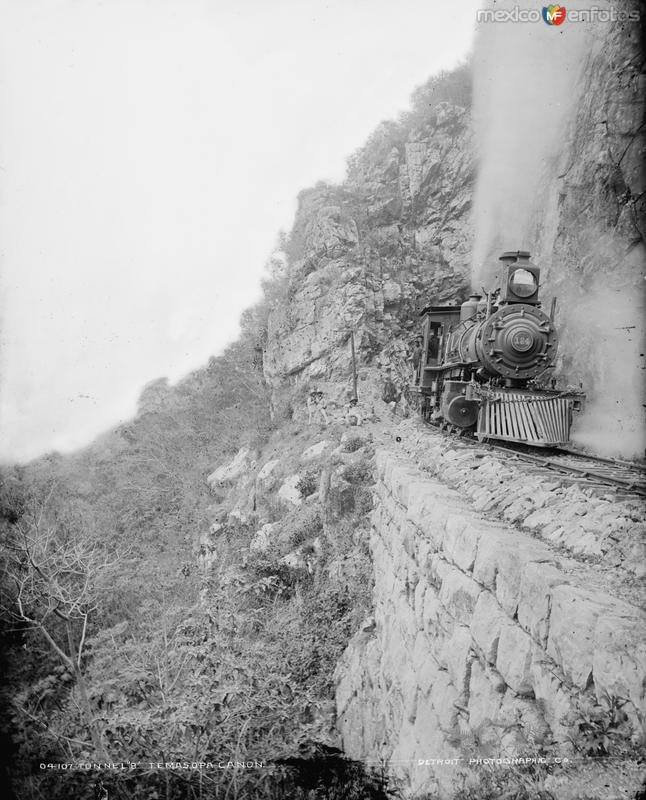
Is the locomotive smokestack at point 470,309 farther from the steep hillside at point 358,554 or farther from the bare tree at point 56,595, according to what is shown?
the bare tree at point 56,595

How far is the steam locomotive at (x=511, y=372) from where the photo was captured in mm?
8719

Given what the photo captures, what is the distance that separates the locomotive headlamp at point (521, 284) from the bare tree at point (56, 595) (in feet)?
33.6

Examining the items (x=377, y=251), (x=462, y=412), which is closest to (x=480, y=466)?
(x=462, y=412)

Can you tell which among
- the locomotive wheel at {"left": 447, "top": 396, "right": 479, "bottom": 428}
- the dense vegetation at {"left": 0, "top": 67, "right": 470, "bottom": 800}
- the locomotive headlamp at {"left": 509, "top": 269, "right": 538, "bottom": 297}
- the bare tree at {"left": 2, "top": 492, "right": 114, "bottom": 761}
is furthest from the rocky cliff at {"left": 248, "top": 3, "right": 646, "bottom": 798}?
the bare tree at {"left": 2, "top": 492, "right": 114, "bottom": 761}

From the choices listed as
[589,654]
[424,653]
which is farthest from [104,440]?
[589,654]

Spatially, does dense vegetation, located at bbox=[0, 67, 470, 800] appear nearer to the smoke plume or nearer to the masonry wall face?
the masonry wall face

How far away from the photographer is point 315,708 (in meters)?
6.68

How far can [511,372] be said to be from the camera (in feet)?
30.1

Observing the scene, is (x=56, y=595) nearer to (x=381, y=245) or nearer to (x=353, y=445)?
(x=353, y=445)

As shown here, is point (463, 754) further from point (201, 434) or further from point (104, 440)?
point (104, 440)

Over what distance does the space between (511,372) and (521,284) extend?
72.6 inches

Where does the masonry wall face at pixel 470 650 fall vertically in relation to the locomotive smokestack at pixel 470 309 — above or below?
below

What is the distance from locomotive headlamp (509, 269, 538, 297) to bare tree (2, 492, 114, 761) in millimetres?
10230

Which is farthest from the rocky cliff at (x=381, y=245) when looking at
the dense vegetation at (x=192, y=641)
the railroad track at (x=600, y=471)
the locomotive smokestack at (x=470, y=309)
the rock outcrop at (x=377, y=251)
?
the railroad track at (x=600, y=471)
